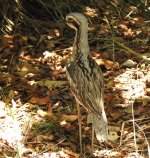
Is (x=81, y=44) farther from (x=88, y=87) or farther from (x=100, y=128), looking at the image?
(x=100, y=128)

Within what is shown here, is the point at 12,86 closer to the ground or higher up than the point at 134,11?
closer to the ground

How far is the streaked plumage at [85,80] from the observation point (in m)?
3.87

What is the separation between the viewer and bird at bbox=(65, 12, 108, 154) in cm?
387

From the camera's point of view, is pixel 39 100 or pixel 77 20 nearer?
pixel 77 20

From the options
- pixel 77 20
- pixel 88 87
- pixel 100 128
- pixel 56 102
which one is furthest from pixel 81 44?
pixel 56 102

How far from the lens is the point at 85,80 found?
3.94 metres

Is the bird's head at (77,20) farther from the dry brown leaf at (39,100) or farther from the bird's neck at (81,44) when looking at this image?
the dry brown leaf at (39,100)

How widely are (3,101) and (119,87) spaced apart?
1136 mm

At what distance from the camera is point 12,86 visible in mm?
5156

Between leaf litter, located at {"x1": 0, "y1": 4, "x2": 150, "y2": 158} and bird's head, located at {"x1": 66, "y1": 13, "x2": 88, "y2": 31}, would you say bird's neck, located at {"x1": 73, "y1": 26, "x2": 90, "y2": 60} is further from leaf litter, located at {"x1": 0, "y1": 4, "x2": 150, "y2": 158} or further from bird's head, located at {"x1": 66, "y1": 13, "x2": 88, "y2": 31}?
leaf litter, located at {"x1": 0, "y1": 4, "x2": 150, "y2": 158}

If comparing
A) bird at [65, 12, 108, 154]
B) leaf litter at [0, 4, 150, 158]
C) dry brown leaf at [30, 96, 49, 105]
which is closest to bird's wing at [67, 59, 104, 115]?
bird at [65, 12, 108, 154]

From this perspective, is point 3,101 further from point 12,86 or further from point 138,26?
point 138,26

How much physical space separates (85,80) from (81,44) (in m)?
0.29

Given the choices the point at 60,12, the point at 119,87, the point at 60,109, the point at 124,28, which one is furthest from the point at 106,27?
the point at 60,109
